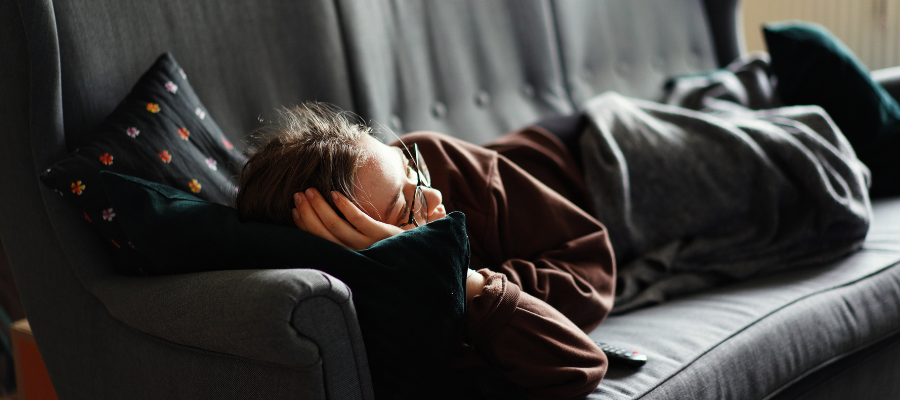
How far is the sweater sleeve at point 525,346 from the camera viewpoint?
0.77m

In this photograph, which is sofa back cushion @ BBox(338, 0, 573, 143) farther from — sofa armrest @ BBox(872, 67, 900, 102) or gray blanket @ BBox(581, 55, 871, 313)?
sofa armrest @ BBox(872, 67, 900, 102)

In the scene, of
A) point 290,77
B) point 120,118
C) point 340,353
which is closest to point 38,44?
point 120,118

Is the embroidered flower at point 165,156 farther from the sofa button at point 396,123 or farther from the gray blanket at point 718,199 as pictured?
the gray blanket at point 718,199

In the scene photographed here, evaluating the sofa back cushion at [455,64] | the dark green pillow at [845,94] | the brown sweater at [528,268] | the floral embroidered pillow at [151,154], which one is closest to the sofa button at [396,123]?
the sofa back cushion at [455,64]

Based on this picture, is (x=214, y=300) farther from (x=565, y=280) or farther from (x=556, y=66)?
(x=556, y=66)

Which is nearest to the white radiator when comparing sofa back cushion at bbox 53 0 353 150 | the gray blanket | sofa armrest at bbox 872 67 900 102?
sofa armrest at bbox 872 67 900 102

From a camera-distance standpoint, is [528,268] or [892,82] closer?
[528,268]

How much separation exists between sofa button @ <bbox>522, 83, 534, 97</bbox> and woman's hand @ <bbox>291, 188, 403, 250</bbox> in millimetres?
1196

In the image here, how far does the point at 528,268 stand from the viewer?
37.5 inches

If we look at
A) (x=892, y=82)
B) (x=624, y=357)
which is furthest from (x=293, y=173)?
(x=892, y=82)

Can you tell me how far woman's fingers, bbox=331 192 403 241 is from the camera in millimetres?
745

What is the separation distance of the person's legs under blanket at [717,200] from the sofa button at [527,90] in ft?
1.96

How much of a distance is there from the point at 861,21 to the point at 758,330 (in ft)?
8.09

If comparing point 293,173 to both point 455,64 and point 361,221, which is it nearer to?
point 361,221
